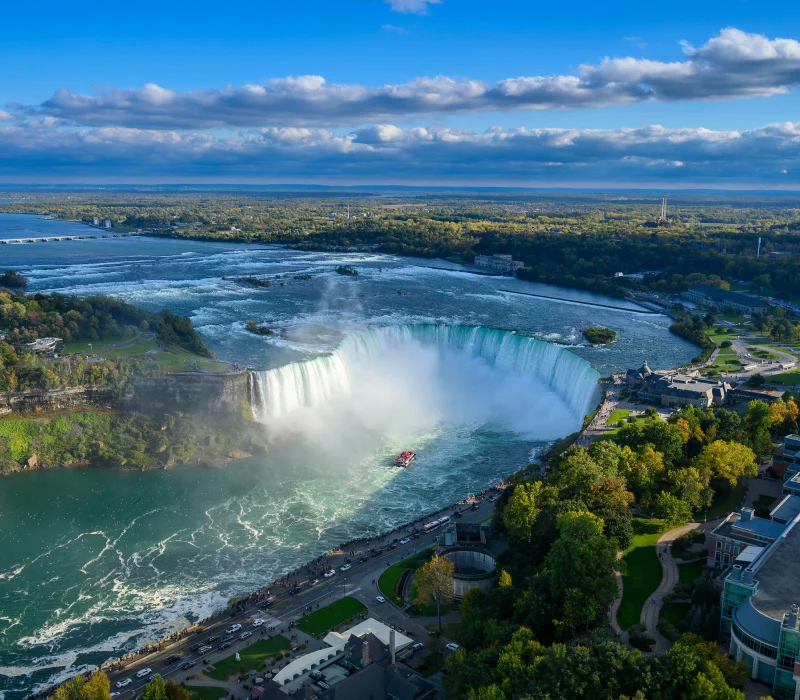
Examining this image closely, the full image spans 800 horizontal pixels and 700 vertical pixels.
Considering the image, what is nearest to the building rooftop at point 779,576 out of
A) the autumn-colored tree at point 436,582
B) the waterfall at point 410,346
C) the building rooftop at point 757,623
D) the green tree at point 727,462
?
the building rooftop at point 757,623

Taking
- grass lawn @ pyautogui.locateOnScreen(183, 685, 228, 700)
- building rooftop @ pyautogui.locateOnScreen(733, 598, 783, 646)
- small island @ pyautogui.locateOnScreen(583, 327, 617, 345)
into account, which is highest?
building rooftop @ pyautogui.locateOnScreen(733, 598, 783, 646)

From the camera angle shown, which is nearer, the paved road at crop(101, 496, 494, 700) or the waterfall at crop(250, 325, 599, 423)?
the paved road at crop(101, 496, 494, 700)

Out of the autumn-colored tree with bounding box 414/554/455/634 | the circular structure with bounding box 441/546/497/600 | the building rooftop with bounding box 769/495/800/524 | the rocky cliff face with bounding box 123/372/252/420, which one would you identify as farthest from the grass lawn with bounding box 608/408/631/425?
the rocky cliff face with bounding box 123/372/252/420

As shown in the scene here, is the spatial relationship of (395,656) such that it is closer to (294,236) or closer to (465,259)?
(465,259)

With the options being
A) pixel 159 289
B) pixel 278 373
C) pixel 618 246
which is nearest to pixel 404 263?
pixel 618 246

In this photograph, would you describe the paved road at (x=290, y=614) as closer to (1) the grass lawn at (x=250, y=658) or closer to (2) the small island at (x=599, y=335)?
(1) the grass lawn at (x=250, y=658)

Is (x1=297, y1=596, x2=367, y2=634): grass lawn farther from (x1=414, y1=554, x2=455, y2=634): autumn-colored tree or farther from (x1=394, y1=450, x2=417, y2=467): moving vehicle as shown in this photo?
(x1=394, y1=450, x2=417, y2=467): moving vehicle
